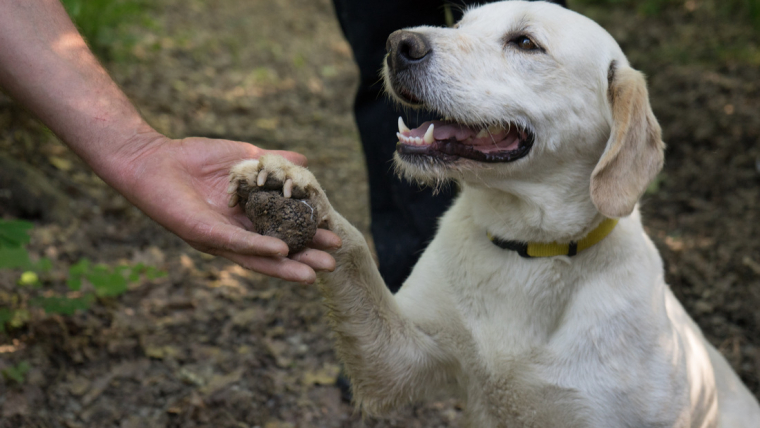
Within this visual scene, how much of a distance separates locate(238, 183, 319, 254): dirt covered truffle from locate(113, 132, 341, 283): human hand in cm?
6

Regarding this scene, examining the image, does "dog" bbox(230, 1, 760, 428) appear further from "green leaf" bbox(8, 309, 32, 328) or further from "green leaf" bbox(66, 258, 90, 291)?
"green leaf" bbox(8, 309, 32, 328)

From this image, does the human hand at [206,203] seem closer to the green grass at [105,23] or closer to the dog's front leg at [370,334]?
the dog's front leg at [370,334]

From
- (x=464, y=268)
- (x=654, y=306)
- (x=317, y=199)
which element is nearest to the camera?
(x=317, y=199)

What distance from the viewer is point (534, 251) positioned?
2381 mm

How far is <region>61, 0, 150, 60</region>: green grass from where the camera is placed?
5.34m

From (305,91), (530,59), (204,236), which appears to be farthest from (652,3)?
(204,236)

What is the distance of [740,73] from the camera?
6.45 meters

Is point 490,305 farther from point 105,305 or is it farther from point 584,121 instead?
point 105,305

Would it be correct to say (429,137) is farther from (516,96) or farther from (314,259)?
(314,259)

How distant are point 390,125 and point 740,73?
4.85 metres

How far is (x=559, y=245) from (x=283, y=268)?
1084 mm

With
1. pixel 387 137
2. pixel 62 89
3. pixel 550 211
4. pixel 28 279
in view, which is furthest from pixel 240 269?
pixel 550 211

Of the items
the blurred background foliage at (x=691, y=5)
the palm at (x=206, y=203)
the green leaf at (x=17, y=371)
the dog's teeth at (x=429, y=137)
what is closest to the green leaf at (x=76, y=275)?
the green leaf at (x=17, y=371)

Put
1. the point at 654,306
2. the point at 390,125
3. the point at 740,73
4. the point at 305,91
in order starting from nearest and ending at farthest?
the point at 654,306 → the point at 390,125 → the point at 740,73 → the point at 305,91
